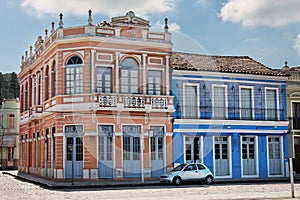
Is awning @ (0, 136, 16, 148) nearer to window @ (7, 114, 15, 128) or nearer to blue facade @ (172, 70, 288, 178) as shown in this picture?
window @ (7, 114, 15, 128)

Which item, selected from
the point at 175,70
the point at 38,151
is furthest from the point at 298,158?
the point at 38,151

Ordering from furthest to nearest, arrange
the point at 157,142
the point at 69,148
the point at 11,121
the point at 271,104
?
1. the point at 11,121
2. the point at 271,104
3. the point at 157,142
4. the point at 69,148

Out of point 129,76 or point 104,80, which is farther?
point 129,76

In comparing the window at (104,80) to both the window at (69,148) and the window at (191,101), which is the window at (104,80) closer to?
the window at (69,148)

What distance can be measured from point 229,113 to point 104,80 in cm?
887

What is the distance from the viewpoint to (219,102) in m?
32.2

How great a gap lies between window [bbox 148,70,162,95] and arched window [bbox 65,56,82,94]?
4.29m

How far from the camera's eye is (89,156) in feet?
91.9

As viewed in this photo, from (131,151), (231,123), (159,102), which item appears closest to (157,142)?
(131,151)

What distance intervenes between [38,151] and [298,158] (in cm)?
1817

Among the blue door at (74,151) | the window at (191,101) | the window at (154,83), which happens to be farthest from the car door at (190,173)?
the blue door at (74,151)

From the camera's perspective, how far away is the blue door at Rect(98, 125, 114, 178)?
2828 cm

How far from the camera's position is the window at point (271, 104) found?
110ft

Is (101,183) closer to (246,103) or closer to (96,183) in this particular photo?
(96,183)
